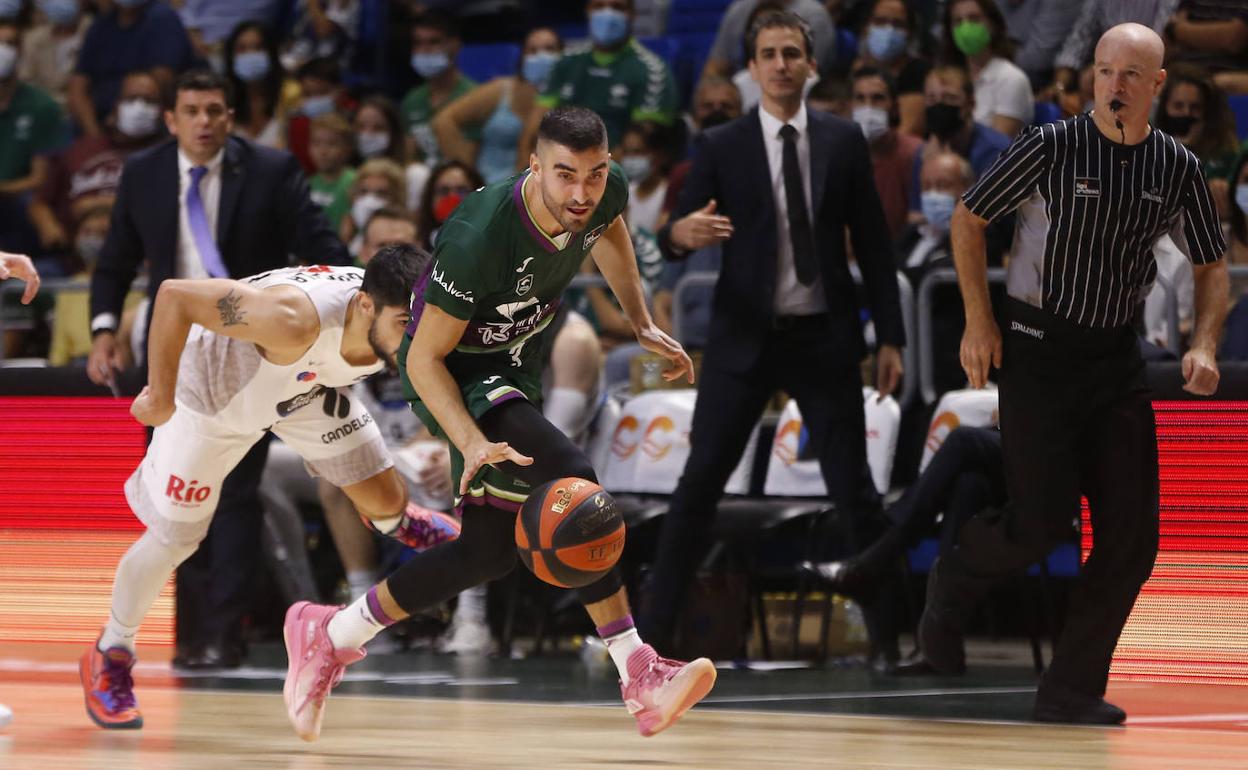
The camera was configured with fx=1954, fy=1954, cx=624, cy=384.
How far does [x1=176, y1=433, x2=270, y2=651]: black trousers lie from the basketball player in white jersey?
65.0 inches

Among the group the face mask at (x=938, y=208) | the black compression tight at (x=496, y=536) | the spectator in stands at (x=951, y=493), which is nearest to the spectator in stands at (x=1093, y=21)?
the face mask at (x=938, y=208)

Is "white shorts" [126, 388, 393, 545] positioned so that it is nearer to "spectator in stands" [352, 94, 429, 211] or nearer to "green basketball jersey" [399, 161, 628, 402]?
"green basketball jersey" [399, 161, 628, 402]

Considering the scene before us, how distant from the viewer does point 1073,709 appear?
19.8 ft

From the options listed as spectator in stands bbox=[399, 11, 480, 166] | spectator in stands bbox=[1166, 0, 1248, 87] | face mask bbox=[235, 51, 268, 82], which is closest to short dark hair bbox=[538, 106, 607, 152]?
spectator in stands bbox=[1166, 0, 1248, 87]

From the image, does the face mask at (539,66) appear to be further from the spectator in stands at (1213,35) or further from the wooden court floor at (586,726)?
the wooden court floor at (586,726)

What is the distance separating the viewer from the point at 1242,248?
336 inches

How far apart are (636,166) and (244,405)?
14.8 feet

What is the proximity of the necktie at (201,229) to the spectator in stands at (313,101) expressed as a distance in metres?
4.10

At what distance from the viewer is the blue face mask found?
866cm

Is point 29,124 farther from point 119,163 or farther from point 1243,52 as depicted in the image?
point 1243,52

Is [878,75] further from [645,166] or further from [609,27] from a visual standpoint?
[609,27]

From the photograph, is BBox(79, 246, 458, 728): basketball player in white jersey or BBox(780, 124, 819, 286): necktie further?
BBox(780, 124, 819, 286): necktie

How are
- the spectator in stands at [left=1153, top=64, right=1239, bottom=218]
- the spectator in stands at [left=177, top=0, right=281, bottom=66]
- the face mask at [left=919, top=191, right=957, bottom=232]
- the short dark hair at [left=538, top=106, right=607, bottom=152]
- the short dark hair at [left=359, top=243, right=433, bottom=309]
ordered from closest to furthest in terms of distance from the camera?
the short dark hair at [left=538, top=106, right=607, bottom=152]
the short dark hair at [left=359, top=243, right=433, bottom=309]
the spectator in stands at [left=1153, top=64, right=1239, bottom=218]
the face mask at [left=919, top=191, right=957, bottom=232]
the spectator in stands at [left=177, top=0, right=281, bottom=66]

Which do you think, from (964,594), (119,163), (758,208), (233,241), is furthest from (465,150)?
(964,594)
